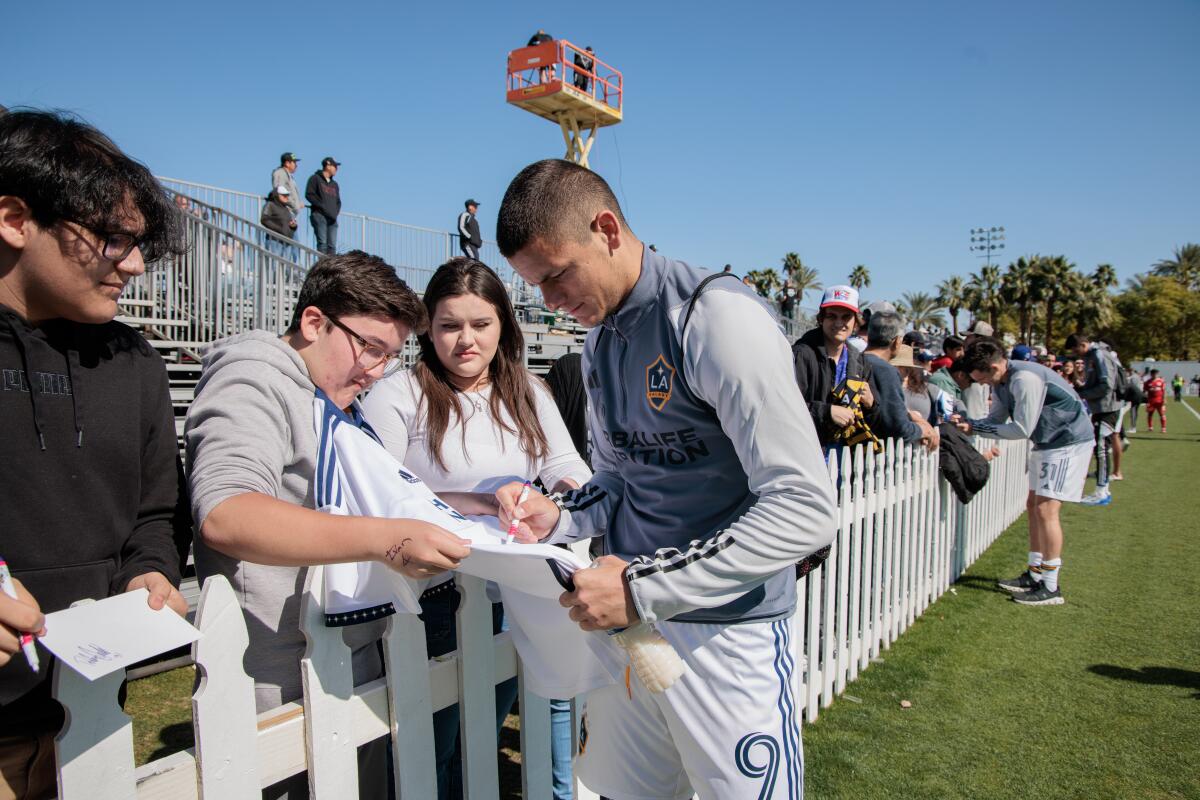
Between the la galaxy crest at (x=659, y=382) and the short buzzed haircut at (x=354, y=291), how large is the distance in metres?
0.86

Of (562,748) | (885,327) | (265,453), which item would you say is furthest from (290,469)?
(885,327)

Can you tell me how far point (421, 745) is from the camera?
2.13 meters

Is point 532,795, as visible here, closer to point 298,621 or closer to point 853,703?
point 298,621

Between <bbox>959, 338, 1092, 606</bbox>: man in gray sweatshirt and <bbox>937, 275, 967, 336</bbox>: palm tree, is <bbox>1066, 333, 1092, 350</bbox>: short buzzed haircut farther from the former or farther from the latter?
<bbox>937, 275, 967, 336</bbox>: palm tree

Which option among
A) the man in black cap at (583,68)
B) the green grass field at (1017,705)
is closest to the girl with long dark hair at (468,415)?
the green grass field at (1017,705)

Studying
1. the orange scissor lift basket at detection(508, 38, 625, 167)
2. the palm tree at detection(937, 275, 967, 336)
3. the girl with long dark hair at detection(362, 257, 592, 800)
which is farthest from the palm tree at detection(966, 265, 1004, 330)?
the girl with long dark hair at detection(362, 257, 592, 800)

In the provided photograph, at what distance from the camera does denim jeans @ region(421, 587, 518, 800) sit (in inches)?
93.7

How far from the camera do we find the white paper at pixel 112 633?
1280mm

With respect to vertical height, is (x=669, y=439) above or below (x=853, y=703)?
above

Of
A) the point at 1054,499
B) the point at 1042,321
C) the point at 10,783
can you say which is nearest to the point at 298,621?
the point at 10,783

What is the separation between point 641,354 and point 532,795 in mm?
1716

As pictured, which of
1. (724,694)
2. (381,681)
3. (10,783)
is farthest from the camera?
(381,681)

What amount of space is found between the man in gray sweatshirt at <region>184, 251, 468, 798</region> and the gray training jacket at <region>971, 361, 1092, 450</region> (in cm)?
565
